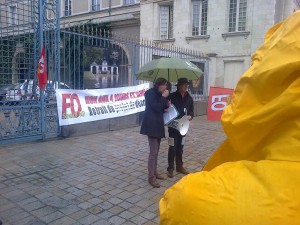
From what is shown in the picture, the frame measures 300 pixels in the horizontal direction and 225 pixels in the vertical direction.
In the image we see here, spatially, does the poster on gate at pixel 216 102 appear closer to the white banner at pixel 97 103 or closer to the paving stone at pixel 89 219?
the white banner at pixel 97 103

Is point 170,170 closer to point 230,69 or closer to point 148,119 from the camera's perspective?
point 148,119

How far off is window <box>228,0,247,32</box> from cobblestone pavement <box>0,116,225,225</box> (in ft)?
38.5

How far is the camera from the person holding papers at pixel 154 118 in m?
4.62

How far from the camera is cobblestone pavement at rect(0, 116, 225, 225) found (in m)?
3.66

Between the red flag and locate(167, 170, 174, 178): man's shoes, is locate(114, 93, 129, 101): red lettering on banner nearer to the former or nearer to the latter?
the red flag

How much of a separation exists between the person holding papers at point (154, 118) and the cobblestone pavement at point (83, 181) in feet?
1.22

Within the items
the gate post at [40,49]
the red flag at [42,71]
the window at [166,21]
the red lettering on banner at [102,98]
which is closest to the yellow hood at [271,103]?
the red flag at [42,71]

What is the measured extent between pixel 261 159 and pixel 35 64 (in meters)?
7.09

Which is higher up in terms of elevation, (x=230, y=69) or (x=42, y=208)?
(x=230, y=69)

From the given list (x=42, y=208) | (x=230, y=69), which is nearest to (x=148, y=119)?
(x=42, y=208)

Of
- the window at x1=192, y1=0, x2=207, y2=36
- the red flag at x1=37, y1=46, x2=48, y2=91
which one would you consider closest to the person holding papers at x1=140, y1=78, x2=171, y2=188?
the red flag at x1=37, y1=46, x2=48, y2=91

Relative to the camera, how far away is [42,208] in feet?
12.4

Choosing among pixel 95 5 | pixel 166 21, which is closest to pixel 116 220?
pixel 166 21

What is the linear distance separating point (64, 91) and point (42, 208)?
155 inches
